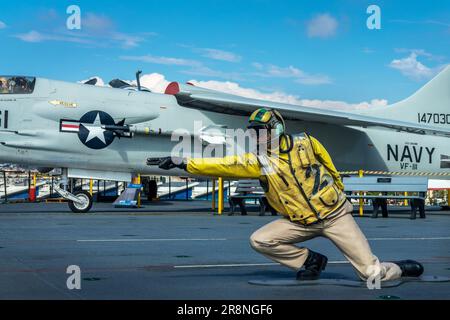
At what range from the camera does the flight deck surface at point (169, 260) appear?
214 inches

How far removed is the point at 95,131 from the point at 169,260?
1055cm

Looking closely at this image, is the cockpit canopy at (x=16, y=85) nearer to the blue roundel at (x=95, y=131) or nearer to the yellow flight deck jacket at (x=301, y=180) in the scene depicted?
the blue roundel at (x=95, y=131)

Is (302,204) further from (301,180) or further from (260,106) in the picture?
(260,106)

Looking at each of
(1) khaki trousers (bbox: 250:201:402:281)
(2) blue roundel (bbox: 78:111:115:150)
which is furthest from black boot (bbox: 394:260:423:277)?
(2) blue roundel (bbox: 78:111:115:150)

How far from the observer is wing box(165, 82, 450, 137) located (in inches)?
751

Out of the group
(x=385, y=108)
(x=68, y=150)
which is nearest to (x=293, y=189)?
(x=68, y=150)

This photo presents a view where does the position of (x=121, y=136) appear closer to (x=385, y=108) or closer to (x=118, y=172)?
(x=118, y=172)

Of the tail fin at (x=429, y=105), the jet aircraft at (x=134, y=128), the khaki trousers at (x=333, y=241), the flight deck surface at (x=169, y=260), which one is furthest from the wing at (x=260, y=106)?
the khaki trousers at (x=333, y=241)

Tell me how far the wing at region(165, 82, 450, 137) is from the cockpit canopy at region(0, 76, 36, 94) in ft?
13.5

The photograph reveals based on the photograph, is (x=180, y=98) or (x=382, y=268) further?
(x=180, y=98)

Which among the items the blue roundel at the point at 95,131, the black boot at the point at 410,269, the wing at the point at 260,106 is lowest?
the black boot at the point at 410,269

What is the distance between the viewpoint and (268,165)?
5957 millimetres

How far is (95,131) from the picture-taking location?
17641 millimetres

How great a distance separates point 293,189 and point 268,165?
0.32 metres
